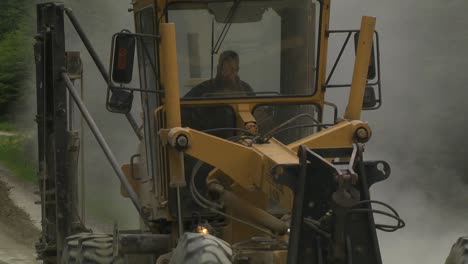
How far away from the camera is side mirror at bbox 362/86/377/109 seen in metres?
9.36

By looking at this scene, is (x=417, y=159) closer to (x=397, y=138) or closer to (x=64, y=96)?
(x=397, y=138)

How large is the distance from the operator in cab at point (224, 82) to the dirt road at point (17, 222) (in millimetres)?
→ 6886

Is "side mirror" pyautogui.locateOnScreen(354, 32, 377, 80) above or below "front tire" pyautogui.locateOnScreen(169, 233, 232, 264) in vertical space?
above

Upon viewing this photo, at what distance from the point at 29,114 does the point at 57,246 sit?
700 inches

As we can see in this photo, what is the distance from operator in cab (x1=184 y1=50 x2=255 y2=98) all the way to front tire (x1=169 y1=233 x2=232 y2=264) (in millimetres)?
2123

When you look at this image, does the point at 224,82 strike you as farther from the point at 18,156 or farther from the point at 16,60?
the point at 16,60

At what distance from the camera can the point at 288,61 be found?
368 inches

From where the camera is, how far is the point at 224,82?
9188 millimetres

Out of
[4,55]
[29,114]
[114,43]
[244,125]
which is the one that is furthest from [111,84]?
[4,55]

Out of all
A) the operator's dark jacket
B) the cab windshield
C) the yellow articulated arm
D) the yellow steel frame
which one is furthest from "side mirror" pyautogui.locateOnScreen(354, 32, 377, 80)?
the operator's dark jacket

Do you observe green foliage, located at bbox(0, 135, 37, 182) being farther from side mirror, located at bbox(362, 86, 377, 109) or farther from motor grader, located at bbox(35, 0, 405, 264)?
side mirror, located at bbox(362, 86, 377, 109)

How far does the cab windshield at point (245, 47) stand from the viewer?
9.11 m

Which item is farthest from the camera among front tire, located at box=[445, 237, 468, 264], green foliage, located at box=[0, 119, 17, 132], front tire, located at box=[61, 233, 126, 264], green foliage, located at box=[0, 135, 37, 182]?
green foliage, located at box=[0, 119, 17, 132]

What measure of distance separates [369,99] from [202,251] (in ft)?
9.35
